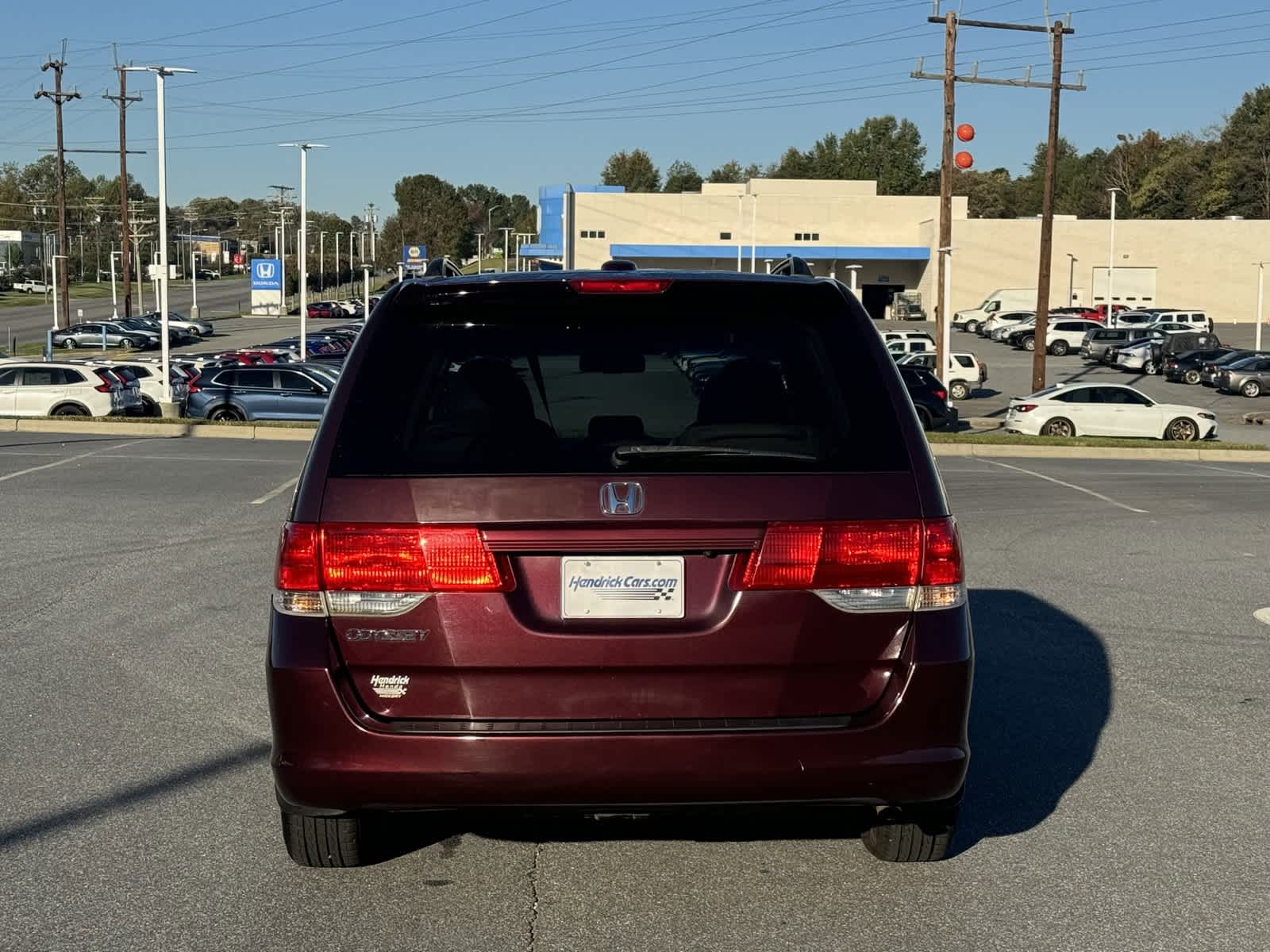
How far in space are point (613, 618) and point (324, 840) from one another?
135cm

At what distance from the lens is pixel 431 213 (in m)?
148

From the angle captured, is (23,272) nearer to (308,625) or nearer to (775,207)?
(775,207)

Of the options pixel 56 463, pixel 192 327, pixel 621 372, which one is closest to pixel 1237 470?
pixel 56 463

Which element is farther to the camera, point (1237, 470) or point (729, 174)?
point (729, 174)

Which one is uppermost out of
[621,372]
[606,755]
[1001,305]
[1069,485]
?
[621,372]

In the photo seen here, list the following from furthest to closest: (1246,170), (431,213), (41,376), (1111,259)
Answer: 1. (431,213)
2. (1246,170)
3. (1111,259)
4. (41,376)

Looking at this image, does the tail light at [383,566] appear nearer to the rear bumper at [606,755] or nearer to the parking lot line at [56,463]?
the rear bumper at [606,755]

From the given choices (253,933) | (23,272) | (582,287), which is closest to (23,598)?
(253,933)

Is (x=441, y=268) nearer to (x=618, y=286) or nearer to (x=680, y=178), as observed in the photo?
(x=618, y=286)

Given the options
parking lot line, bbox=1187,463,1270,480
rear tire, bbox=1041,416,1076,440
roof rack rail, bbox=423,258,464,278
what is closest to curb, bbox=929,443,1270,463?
parking lot line, bbox=1187,463,1270,480

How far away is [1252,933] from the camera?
167 inches

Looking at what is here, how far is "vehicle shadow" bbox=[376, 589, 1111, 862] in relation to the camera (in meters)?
5.04

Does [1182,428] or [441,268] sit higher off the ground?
[441,268]

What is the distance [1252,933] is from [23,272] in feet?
555
